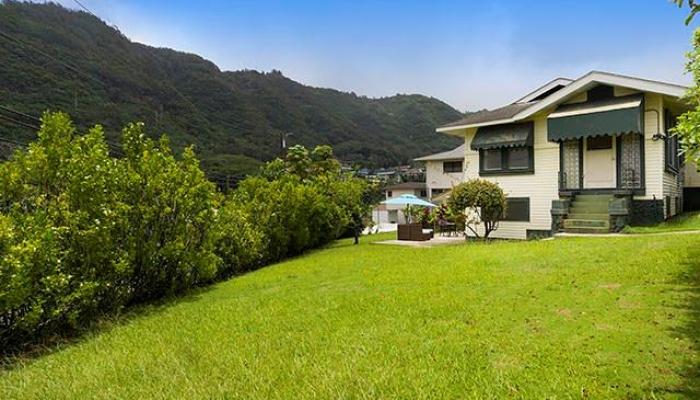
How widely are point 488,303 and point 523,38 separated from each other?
1724 cm

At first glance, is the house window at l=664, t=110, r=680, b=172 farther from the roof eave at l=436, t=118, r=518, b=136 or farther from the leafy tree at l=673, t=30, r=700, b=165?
the leafy tree at l=673, t=30, r=700, b=165

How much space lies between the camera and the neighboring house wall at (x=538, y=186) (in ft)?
52.3

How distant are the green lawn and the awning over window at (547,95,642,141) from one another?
268 inches

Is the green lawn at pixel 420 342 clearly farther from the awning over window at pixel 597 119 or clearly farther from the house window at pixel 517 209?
the house window at pixel 517 209

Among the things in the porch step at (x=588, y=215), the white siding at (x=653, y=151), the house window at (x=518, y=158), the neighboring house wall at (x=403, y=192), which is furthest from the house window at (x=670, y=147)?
the neighboring house wall at (x=403, y=192)

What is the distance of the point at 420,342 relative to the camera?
4738 mm

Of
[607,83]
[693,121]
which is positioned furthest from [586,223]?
[693,121]

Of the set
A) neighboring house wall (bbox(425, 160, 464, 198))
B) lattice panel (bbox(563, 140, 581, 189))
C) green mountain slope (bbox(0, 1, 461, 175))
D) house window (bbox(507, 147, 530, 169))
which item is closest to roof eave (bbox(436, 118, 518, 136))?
house window (bbox(507, 147, 530, 169))

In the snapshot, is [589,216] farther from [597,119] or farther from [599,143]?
[597,119]

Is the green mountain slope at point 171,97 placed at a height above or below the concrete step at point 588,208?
above

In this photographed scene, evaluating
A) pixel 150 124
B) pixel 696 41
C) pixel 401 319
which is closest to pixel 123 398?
pixel 401 319

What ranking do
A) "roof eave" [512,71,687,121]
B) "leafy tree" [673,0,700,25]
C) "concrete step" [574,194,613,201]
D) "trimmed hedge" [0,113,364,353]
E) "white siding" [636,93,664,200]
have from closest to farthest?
"leafy tree" [673,0,700,25] < "trimmed hedge" [0,113,364,353] < "roof eave" [512,71,687,121] < "white siding" [636,93,664,200] < "concrete step" [574,194,613,201]

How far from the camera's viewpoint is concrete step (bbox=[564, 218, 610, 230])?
44.9ft

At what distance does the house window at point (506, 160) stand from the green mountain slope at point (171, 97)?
17700 millimetres
